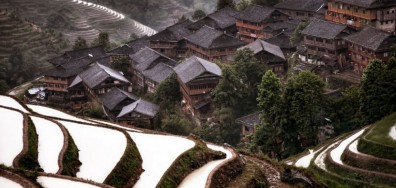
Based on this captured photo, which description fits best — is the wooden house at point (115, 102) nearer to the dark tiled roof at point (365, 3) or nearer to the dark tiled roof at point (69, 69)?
the dark tiled roof at point (69, 69)

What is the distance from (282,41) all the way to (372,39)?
7484 millimetres

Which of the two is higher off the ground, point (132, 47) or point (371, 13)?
point (371, 13)

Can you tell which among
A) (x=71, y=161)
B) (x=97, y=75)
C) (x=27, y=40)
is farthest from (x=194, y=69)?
(x=27, y=40)

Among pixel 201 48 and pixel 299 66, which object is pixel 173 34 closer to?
pixel 201 48

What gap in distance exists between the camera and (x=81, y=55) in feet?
153

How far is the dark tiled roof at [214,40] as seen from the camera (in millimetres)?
42000

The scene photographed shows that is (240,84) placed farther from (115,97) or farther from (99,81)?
(99,81)

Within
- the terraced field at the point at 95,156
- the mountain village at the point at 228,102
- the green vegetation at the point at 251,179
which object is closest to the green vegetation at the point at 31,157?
the terraced field at the point at 95,156

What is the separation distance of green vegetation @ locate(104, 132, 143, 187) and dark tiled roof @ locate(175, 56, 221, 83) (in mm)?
19315

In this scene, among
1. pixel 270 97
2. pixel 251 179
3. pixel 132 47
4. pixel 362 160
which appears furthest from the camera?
pixel 132 47

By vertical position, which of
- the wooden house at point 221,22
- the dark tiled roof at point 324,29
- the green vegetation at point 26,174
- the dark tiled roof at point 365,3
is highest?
the green vegetation at point 26,174

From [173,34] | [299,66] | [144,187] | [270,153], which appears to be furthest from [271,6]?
[144,187]

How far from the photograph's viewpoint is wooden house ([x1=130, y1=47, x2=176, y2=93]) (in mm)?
40000

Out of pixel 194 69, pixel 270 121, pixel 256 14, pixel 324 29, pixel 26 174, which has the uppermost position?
pixel 26 174
